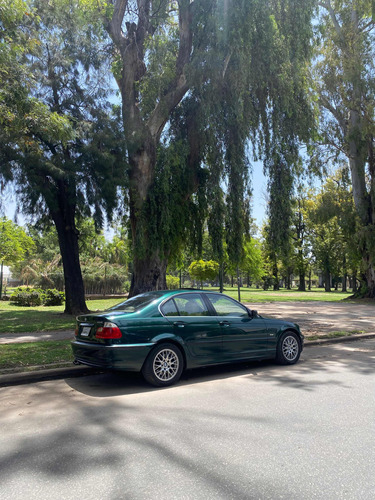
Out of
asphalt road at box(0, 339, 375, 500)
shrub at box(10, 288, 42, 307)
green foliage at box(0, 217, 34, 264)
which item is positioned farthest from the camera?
green foliage at box(0, 217, 34, 264)

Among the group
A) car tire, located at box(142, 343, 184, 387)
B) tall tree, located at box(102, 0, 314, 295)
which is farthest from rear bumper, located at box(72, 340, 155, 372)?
tall tree, located at box(102, 0, 314, 295)

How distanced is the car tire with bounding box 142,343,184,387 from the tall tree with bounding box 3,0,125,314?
986cm

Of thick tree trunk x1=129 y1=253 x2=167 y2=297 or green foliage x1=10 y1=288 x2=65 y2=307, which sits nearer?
thick tree trunk x1=129 y1=253 x2=167 y2=297

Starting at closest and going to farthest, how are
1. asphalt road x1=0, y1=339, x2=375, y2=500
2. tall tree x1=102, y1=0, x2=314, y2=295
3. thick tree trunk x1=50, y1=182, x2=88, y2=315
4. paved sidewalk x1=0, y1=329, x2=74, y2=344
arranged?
1. asphalt road x1=0, y1=339, x2=375, y2=500
2. paved sidewalk x1=0, y1=329, x2=74, y2=344
3. tall tree x1=102, y1=0, x2=314, y2=295
4. thick tree trunk x1=50, y1=182, x2=88, y2=315

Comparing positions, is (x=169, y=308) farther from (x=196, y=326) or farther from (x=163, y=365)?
(x=163, y=365)

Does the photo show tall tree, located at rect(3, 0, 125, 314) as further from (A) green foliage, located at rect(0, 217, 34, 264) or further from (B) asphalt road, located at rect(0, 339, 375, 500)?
(A) green foliage, located at rect(0, 217, 34, 264)

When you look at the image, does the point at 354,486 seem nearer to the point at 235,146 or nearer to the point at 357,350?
the point at 357,350

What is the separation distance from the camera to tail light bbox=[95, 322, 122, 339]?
6.15 metres

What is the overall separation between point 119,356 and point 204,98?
11.5 metres

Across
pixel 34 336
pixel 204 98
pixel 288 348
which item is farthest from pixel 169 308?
pixel 204 98

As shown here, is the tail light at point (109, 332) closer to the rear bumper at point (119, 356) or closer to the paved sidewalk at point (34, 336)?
the rear bumper at point (119, 356)

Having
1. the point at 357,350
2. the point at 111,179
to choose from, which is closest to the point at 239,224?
the point at 111,179

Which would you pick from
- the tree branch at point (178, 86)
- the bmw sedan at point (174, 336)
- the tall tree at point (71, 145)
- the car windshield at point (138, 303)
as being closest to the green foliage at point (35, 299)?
the tall tree at point (71, 145)

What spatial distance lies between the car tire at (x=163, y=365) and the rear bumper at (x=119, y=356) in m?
0.12
